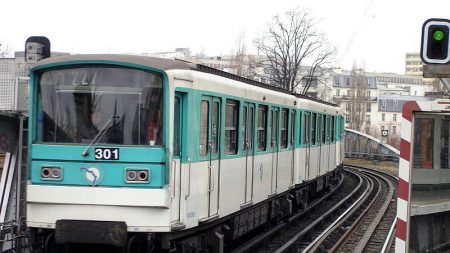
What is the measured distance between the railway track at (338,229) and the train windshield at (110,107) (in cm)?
421

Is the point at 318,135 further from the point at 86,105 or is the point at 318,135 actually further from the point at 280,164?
the point at 86,105

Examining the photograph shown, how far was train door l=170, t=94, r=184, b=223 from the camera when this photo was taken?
737 cm

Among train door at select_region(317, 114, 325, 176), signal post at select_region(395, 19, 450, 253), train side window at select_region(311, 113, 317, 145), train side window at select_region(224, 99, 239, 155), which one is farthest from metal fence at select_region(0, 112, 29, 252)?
train door at select_region(317, 114, 325, 176)

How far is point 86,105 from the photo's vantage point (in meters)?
7.42

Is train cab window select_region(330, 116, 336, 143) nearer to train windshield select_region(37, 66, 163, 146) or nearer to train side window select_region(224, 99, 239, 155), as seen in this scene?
train side window select_region(224, 99, 239, 155)

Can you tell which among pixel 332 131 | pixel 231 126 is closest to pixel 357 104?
pixel 332 131

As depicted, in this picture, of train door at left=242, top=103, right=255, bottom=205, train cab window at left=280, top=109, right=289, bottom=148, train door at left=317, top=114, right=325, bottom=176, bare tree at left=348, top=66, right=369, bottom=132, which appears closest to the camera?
train door at left=242, top=103, right=255, bottom=205

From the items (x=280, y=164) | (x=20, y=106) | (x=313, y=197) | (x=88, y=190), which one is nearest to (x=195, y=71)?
(x=88, y=190)

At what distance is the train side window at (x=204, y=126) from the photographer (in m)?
8.31

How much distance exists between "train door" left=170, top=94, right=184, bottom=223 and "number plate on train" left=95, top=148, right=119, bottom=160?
0.68m

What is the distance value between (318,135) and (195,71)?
10953 mm

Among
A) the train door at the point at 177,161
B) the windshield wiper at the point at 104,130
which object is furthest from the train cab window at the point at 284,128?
the windshield wiper at the point at 104,130

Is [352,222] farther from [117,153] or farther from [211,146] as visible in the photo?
[117,153]

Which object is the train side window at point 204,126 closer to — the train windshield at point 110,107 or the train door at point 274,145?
the train windshield at point 110,107
